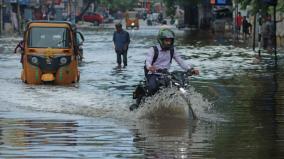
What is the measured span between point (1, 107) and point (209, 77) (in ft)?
31.4

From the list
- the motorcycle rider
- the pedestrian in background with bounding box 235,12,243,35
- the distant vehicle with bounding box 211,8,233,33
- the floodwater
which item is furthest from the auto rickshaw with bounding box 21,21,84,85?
the distant vehicle with bounding box 211,8,233,33

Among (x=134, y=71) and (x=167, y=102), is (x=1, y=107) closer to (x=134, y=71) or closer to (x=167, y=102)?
(x=167, y=102)

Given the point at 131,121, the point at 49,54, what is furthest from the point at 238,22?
the point at 131,121

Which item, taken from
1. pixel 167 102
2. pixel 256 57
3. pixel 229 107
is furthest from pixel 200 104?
pixel 256 57

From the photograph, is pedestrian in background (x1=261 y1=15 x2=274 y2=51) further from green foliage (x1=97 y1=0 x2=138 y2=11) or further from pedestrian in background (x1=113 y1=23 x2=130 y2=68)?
green foliage (x1=97 y1=0 x2=138 y2=11)

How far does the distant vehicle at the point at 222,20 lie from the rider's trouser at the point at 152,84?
6264cm

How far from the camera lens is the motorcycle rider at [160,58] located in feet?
50.3

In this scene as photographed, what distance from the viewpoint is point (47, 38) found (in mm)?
24391

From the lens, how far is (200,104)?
1742cm

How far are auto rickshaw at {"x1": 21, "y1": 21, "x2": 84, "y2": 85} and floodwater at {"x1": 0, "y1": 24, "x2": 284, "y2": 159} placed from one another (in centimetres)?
42

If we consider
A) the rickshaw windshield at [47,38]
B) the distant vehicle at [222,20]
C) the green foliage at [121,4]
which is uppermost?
the rickshaw windshield at [47,38]

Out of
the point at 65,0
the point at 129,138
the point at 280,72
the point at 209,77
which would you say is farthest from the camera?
the point at 65,0

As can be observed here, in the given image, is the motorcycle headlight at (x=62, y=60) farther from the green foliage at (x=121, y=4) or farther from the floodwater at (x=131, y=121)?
the green foliage at (x=121, y=4)

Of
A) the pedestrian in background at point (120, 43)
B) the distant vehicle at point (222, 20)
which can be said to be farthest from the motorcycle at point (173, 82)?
the distant vehicle at point (222, 20)
